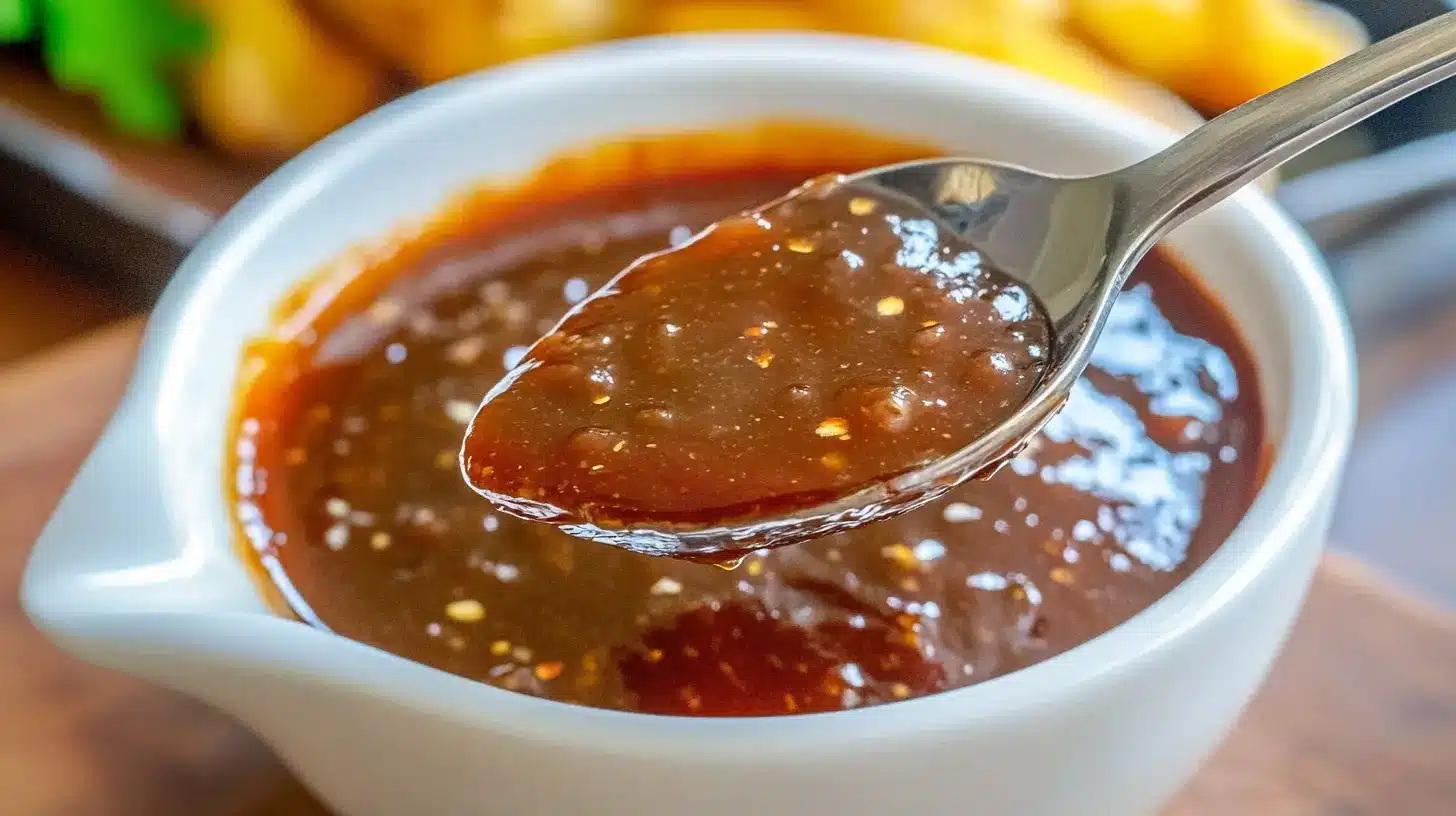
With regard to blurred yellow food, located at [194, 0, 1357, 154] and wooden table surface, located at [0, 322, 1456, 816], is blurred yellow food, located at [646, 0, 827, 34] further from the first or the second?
wooden table surface, located at [0, 322, 1456, 816]

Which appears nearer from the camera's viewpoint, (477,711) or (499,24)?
(477,711)

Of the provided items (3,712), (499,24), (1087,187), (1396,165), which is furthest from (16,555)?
(1396,165)

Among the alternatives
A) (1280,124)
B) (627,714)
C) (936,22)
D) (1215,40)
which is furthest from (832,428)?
(1215,40)

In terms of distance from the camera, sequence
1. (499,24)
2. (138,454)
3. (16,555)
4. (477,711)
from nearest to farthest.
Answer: (477,711), (138,454), (16,555), (499,24)

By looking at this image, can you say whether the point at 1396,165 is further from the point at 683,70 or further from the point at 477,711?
the point at 477,711

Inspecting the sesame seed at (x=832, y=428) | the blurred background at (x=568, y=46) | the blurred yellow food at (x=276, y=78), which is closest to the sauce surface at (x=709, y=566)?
the sesame seed at (x=832, y=428)

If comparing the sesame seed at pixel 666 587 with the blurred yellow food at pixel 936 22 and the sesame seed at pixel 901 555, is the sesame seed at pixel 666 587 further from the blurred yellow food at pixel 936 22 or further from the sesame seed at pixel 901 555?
the blurred yellow food at pixel 936 22
